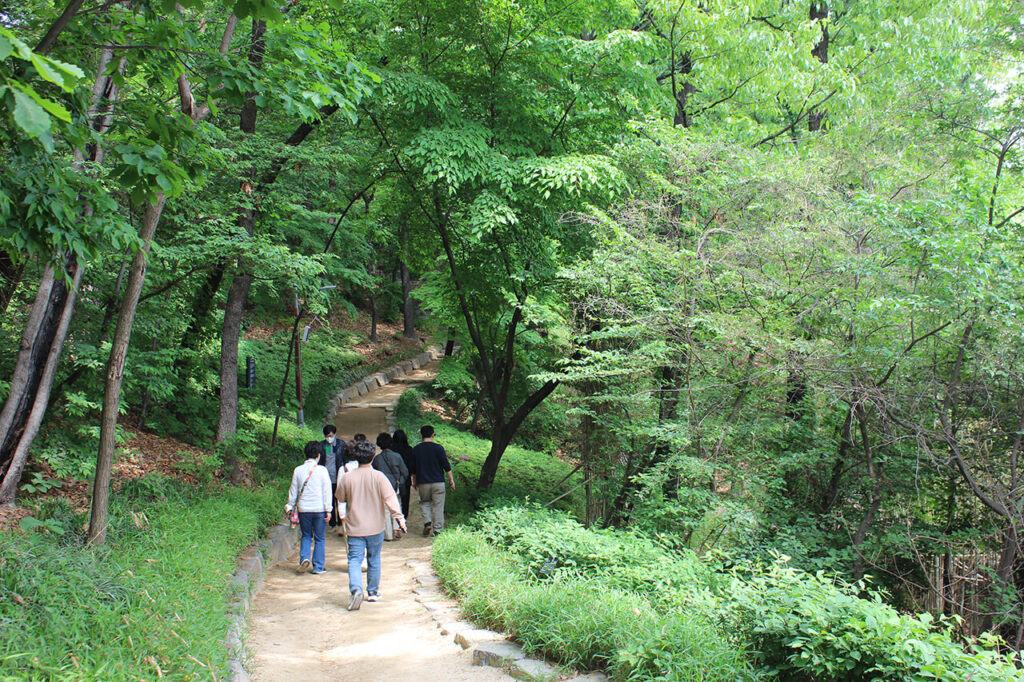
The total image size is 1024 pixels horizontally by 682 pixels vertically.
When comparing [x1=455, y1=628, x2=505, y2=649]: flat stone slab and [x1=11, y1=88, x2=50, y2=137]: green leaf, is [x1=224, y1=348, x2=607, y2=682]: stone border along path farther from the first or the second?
[x1=11, y1=88, x2=50, y2=137]: green leaf

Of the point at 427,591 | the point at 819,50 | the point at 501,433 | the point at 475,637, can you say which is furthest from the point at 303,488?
the point at 819,50

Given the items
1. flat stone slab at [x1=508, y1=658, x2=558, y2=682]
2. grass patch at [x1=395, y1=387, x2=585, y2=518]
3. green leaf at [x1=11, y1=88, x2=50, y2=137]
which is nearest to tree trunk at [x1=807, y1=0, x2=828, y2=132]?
grass patch at [x1=395, y1=387, x2=585, y2=518]

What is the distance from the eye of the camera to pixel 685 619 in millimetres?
4656

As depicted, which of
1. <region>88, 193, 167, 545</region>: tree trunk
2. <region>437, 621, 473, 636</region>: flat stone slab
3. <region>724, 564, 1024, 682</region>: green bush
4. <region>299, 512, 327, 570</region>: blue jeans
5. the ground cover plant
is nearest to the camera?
<region>724, 564, 1024, 682</region>: green bush

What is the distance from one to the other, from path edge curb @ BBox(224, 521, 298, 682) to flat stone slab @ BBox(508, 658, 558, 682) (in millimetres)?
1743

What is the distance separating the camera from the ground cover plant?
3.50 metres

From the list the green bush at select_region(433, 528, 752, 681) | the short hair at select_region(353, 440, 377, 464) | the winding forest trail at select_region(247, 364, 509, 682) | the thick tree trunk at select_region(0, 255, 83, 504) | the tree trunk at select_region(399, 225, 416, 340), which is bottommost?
the winding forest trail at select_region(247, 364, 509, 682)

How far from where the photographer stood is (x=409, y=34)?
1052 cm

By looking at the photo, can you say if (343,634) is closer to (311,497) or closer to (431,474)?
(311,497)

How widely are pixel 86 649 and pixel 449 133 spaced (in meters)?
7.61

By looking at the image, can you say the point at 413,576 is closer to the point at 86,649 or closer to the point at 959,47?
the point at 86,649

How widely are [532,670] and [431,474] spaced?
5.12m

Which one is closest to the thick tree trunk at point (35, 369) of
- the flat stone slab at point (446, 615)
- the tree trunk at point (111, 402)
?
the tree trunk at point (111, 402)

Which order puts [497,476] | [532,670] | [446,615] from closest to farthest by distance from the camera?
1. [532,670]
2. [446,615]
3. [497,476]
